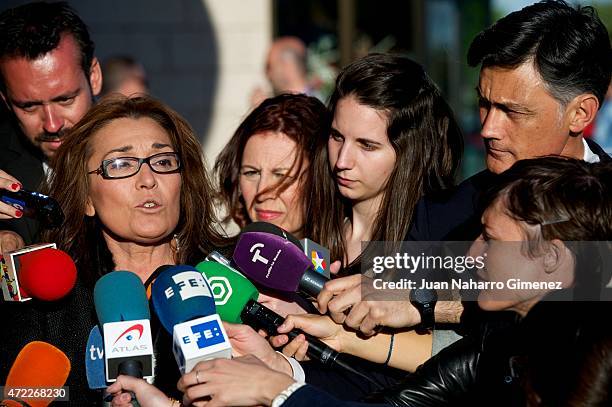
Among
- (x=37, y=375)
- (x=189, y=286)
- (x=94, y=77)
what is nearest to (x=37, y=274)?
(x=37, y=375)

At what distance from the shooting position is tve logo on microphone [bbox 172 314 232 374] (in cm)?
246

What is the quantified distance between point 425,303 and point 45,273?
122 centimetres

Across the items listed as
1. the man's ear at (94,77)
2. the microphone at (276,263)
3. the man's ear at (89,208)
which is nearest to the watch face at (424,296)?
the microphone at (276,263)

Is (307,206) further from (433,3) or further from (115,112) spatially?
(433,3)

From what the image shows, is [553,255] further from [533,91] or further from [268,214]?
[268,214]

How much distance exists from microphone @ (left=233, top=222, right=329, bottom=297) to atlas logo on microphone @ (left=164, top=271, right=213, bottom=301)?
0.27 metres

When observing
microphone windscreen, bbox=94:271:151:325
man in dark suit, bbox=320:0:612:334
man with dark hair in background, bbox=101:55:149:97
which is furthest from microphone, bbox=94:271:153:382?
man with dark hair in background, bbox=101:55:149:97

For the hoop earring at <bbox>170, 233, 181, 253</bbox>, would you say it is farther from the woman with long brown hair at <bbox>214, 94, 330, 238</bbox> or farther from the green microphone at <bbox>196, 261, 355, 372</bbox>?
the green microphone at <bbox>196, 261, 355, 372</bbox>

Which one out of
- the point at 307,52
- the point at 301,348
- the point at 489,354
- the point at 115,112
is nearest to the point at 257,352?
the point at 301,348

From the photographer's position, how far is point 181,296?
104 inches

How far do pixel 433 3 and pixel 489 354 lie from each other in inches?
247

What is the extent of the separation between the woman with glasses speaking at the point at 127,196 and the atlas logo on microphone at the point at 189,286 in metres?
0.57

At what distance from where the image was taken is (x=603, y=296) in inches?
93.4

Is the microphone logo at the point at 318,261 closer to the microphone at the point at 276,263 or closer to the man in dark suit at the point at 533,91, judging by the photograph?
the microphone at the point at 276,263
